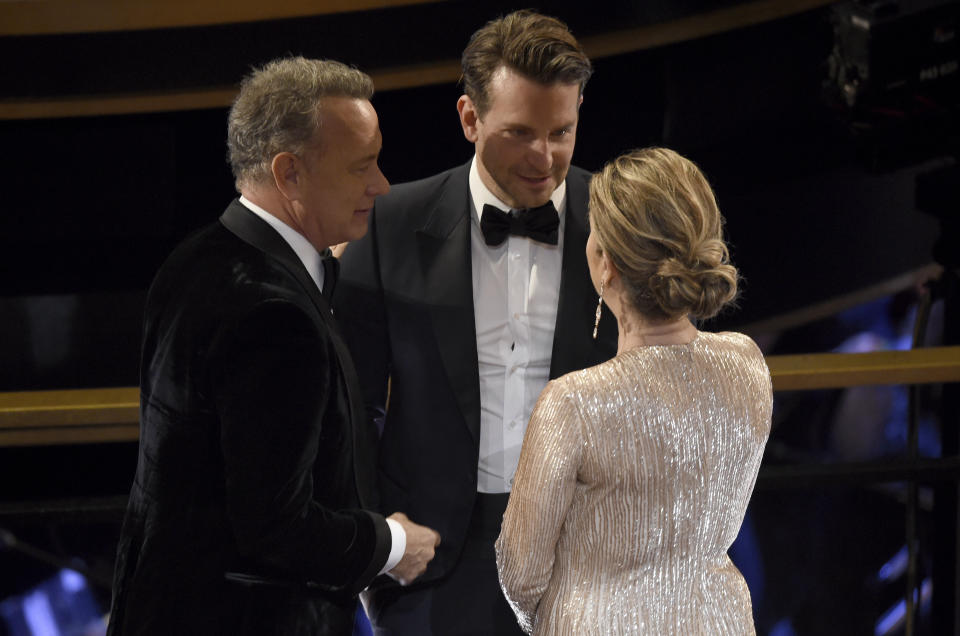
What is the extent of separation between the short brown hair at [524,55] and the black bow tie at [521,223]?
0.63 feet

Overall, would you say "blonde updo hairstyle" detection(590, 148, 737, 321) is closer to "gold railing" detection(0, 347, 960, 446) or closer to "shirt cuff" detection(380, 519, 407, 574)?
"shirt cuff" detection(380, 519, 407, 574)

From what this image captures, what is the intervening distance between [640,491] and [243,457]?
1.87ft

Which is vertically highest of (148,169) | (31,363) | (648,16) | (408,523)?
(648,16)

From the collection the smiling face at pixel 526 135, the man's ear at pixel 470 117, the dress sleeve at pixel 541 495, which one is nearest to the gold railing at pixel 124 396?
the smiling face at pixel 526 135

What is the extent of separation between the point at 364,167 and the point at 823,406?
233 cm

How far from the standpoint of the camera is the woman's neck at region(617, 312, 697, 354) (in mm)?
1645

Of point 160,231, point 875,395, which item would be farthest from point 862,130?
point 160,231

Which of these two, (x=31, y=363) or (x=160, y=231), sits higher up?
(x=160, y=231)

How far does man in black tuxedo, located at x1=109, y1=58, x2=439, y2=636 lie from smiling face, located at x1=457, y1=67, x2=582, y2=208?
0.30 meters

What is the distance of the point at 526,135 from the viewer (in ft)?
6.62

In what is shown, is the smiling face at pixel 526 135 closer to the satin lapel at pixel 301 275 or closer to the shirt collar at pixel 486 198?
the shirt collar at pixel 486 198

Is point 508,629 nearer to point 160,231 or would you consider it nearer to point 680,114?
point 160,231

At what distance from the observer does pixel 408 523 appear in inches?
75.8

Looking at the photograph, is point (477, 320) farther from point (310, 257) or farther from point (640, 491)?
point (640, 491)
